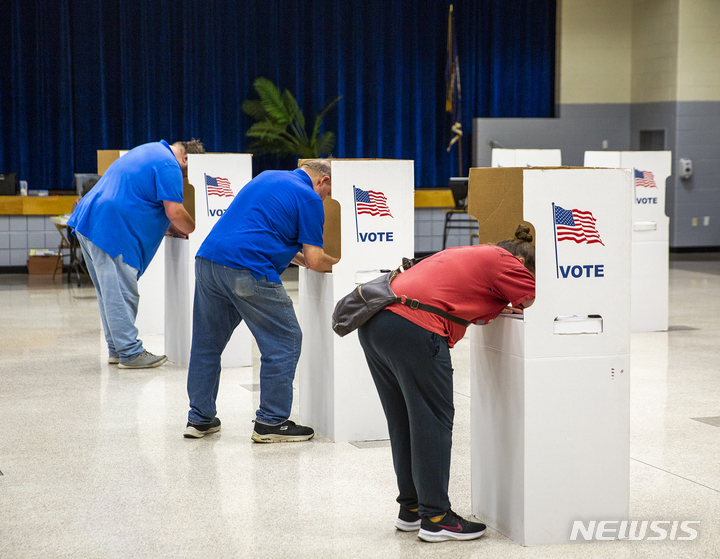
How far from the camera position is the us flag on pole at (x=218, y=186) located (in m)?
5.71

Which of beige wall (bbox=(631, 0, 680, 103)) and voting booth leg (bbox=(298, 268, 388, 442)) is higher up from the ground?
beige wall (bbox=(631, 0, 680, 103))

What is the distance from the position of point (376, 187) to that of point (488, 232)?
0.98 meters

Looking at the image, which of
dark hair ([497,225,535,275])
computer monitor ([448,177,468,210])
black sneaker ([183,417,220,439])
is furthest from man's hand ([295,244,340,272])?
computer monitor ([448,177,468,210])

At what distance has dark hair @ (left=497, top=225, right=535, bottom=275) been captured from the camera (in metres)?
2.86

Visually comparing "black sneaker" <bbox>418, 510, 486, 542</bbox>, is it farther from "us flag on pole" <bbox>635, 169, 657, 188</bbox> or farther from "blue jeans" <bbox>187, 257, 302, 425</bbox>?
"us flag on pole" <bbox>635, 169, 657, 188</bbox>

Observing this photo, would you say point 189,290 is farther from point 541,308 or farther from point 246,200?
point 541,308

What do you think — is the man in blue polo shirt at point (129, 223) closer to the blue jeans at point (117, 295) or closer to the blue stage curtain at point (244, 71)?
the blue jeans at point (117, 295)

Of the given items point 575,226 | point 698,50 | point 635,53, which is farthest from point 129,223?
point 635,53

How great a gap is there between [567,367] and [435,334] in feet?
1.46

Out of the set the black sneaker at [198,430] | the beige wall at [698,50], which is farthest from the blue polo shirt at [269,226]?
the beige wall at [698,50]

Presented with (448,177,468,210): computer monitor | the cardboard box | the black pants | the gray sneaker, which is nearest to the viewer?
the black pants

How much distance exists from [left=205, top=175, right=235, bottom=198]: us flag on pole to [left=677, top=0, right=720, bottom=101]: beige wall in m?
9.85

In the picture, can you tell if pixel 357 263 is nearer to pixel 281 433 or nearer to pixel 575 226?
pixel 281 433

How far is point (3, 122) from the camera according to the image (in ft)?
41.9
